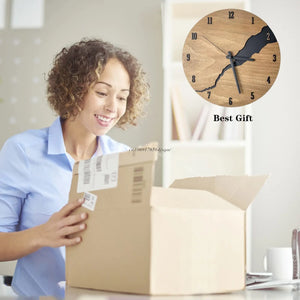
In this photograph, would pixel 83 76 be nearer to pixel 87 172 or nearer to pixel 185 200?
pixel 87 172

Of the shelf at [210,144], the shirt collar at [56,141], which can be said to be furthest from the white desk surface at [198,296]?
the shelf at [210,144]

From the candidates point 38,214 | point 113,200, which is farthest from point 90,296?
point 38,214

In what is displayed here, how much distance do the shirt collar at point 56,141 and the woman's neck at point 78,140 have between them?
8 cm

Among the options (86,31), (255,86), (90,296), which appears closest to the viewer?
(90,296)

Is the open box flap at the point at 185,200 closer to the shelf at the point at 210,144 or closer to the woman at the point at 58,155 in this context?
the woman at the point at 58,155

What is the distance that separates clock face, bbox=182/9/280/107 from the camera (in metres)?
2.37

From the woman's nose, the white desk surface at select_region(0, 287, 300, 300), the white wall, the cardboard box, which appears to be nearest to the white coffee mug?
the white desk surface at select_region(0, 287, 300, 300)

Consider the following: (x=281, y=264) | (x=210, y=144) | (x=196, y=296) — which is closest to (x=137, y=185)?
(x=196, y=296)

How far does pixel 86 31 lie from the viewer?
2598mm

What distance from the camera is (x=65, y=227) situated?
2.90 feet

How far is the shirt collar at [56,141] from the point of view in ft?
4.75

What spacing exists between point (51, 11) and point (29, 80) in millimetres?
408

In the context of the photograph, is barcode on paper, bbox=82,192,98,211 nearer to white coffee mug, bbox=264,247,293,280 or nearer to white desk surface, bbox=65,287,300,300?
white desk surface, bbox=65,287,300,300

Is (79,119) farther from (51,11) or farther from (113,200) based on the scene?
(51,11)
